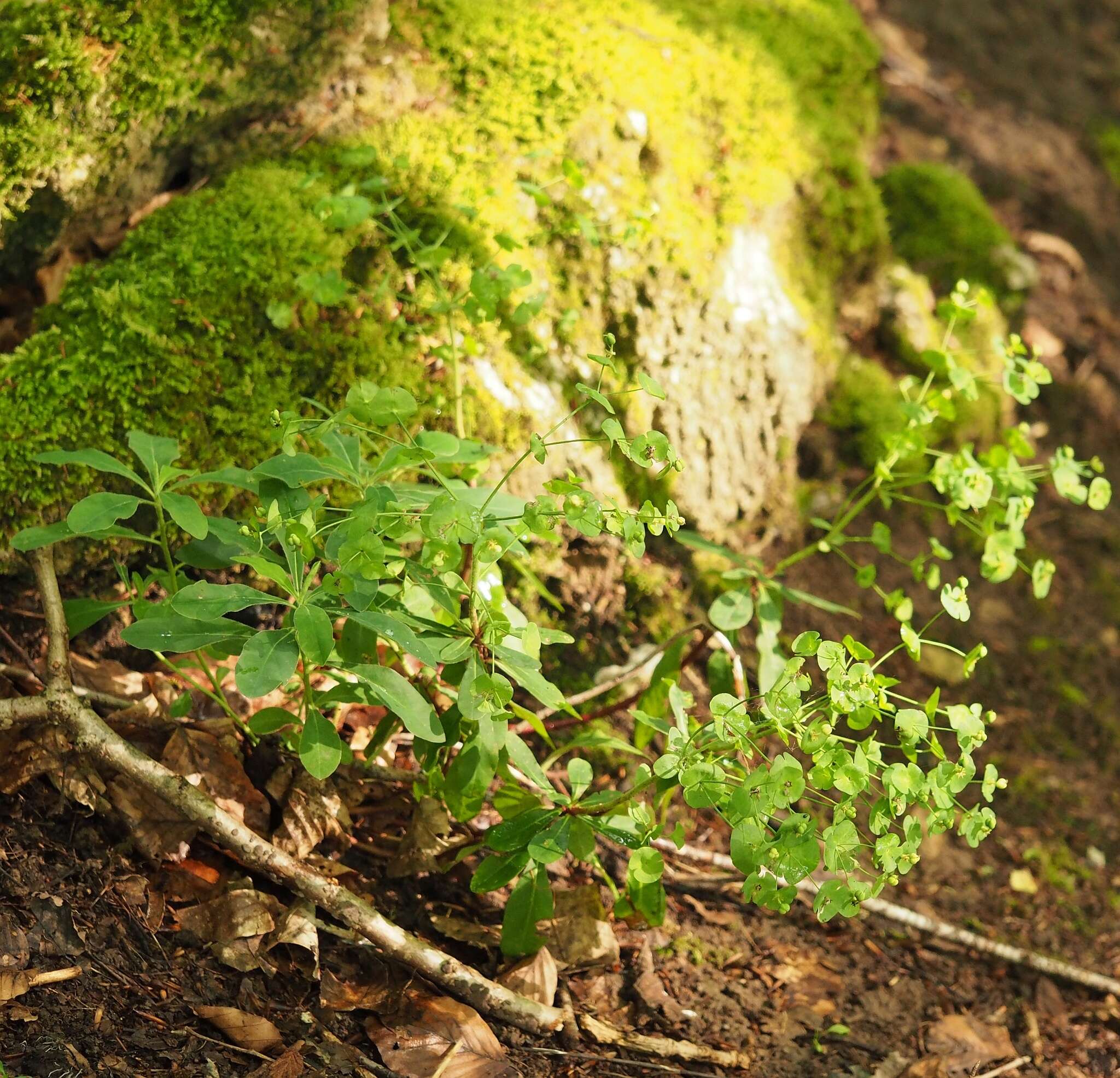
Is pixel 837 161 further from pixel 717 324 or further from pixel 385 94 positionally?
pixel 385 94

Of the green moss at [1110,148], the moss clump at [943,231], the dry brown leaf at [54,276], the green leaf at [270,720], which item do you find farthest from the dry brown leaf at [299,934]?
the green moss at [1110,148]

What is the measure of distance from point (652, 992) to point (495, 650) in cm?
103

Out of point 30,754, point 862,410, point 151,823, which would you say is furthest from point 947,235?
point 30,754

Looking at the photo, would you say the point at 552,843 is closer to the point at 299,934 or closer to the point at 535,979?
the point at 535,979

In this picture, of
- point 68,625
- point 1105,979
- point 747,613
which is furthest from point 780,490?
point 68,625

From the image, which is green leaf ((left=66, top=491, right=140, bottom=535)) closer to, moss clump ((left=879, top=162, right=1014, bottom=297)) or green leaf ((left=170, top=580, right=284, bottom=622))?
green leaf ((left=170, top=580, right=284, bottom=622))

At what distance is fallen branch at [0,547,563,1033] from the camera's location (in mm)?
1926

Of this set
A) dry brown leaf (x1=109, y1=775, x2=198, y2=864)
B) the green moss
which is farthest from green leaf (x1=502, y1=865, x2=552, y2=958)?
the green moss

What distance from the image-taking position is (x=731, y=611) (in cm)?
248

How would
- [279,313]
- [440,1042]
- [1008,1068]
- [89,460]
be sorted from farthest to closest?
[279,313]
[1008,1068]
[89,460]
[440,1042]

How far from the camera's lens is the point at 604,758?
2.84 meters

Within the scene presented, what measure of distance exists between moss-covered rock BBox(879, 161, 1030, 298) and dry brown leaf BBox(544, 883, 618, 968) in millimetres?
3531

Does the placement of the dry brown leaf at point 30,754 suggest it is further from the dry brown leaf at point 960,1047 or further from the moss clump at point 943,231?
the moss clump at point 943,231

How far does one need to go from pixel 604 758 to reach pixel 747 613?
2.19 ft
